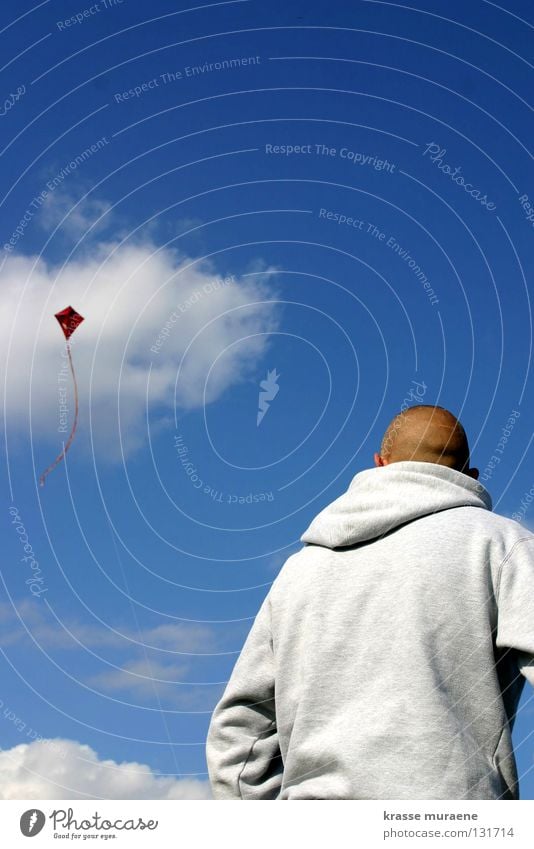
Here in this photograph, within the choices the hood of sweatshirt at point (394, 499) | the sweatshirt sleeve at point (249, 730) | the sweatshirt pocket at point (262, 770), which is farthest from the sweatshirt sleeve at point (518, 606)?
the sweatshirt pocket at point (262, 770)

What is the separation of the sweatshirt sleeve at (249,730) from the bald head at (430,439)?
1.36m

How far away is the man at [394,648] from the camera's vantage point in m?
5.27

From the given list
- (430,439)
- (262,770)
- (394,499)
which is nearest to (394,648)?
(394,499)

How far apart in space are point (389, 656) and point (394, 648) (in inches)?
2.3

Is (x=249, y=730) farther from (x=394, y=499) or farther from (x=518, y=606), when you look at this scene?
(x=518, y=606)

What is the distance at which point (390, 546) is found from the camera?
231 inches

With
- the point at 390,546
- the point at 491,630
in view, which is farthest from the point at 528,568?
the point at 390,546

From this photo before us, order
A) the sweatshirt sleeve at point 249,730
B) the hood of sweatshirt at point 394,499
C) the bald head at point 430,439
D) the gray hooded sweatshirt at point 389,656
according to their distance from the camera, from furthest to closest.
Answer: the sweatshirt sleeve at point 249,730, the bald head at point 430,439, the hood of sweatshirt at point 394,499, the gray hooded sweatshirt at point 389,656

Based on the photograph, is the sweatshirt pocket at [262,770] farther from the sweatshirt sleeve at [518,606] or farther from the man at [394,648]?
the sweatshirt sleeve at [518,606]

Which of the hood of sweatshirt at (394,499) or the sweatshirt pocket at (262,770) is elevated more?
the hood of sweatshirt at (394,499)

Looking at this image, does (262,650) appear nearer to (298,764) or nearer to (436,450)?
(298,764)

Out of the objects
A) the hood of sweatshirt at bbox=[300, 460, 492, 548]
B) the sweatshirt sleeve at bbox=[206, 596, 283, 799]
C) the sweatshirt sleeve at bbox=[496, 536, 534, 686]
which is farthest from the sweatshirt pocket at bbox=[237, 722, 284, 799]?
the sweatshirt sleeve at bbox=[496, 536, 534, 686]
